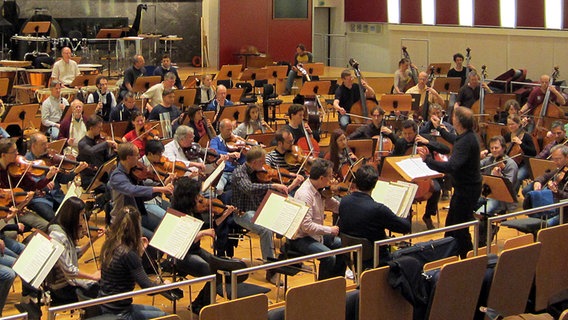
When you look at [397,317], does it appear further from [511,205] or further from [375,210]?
[511,205]

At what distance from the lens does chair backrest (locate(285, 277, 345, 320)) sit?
5.73 m

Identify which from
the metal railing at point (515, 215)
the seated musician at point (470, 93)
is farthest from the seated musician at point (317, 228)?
the seated musician at point (470, 93)

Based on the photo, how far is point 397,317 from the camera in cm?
635

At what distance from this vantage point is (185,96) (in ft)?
44.6

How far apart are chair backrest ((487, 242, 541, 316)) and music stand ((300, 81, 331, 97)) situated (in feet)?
27.4

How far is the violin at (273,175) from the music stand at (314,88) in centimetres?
547

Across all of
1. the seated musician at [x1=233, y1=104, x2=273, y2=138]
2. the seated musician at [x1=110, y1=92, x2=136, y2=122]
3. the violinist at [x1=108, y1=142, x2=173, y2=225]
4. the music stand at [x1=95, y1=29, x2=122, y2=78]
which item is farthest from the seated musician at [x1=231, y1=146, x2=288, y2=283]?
the music stand at [x1=95, y1=29, x2=122, y2=78]

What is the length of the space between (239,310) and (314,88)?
973 cm

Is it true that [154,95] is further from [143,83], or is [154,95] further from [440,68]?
[440,68]

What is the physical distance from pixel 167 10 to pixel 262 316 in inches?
770

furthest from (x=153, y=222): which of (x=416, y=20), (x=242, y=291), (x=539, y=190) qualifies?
(x=416, y=20)

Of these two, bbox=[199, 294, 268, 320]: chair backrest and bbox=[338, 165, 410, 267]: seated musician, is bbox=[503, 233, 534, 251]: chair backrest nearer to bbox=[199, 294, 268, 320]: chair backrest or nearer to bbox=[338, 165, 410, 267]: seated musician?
bbox=[338, 165, 410, 267]: seated musician

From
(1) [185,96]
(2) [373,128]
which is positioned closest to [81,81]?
(1) [185,96]

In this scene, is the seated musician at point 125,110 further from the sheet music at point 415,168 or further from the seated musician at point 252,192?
the sheet music at point 415,168
